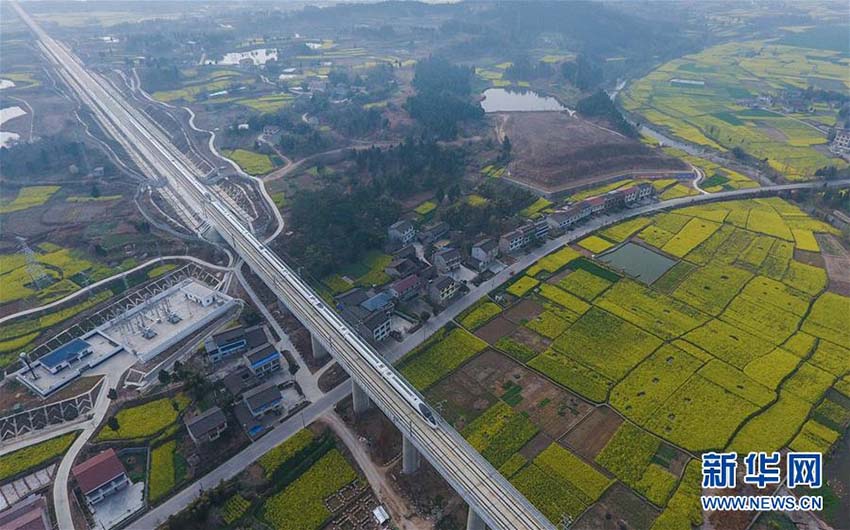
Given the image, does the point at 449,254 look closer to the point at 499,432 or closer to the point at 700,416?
the point at 499,432

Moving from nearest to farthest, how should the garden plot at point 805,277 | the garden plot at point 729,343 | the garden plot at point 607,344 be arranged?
the garden plot at point 607,344 < the garden plot at point 729,343 < the garden plot at point 805,277

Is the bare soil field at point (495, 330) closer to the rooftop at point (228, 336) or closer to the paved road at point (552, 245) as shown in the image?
the paved road at point (552, 245)

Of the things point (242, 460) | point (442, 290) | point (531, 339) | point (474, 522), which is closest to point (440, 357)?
point (442, 290)

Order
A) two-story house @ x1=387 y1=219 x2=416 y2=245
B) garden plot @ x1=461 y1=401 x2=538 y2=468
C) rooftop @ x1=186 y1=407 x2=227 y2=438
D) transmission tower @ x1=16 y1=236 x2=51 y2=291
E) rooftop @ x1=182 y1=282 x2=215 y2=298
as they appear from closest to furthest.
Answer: garden plot @ x1=461 y1=401 x2=538 y2=468, rooftop @ x1=186 y1=407 x2=227 y2=438, rooftop @ x1=182 y1=282 x2=215 y2=298, transmission tower @ x1=16 y1=236 x2=51 y2=291, two-story house @ x1=387 y1=219 x2=416 y2=245

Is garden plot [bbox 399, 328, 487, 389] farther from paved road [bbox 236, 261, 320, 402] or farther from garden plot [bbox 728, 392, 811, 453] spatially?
garden plot [bbox 728, 392, 811, 453]

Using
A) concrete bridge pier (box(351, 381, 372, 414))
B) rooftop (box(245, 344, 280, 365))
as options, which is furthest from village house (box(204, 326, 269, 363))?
concrete bridge pier (box(351, 381, 372, 414))

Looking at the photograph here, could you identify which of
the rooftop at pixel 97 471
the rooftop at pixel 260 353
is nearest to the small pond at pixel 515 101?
the rooftop at pixel 260 353

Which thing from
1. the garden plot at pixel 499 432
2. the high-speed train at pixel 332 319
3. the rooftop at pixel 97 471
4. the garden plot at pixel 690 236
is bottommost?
the garden plot at pixel 690 236
